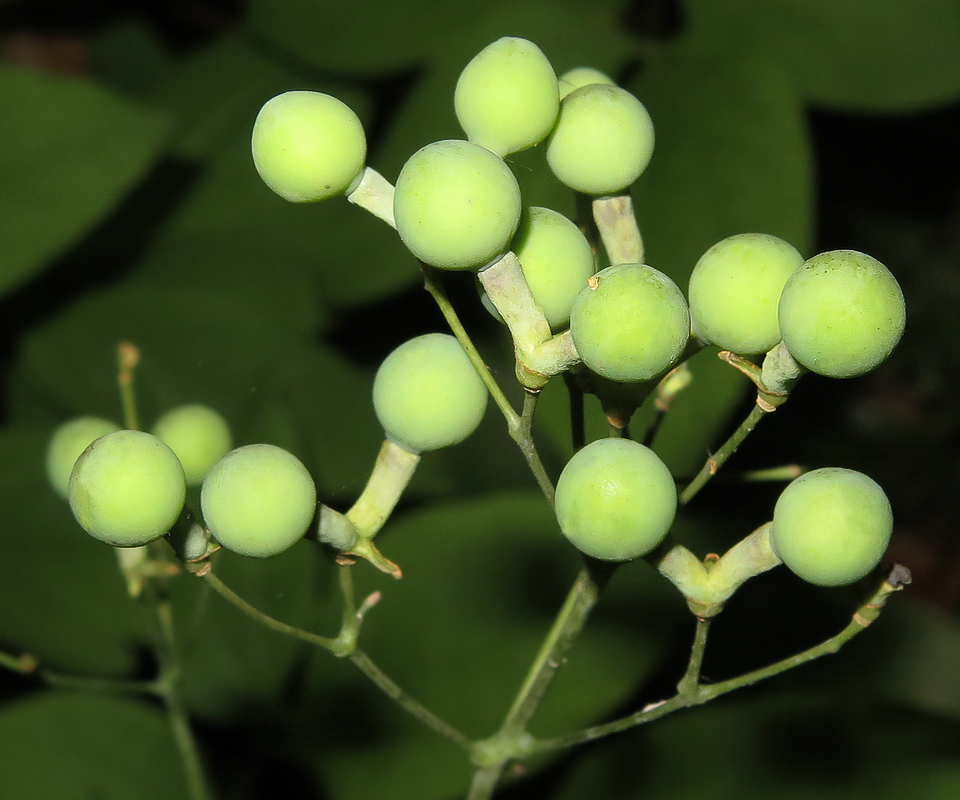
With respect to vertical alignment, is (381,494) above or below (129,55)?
above

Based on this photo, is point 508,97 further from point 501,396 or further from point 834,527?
point 834,527

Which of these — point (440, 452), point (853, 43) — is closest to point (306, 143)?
point (440, 452)

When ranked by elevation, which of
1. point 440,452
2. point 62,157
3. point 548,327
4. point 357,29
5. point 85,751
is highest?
point 548,327

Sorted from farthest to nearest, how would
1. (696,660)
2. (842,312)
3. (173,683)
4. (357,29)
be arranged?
(357,29) < (173,683) < (696,660) < (842,312)

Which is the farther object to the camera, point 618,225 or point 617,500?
point 618,225

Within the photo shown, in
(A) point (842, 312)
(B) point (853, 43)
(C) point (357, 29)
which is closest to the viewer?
(A) point (842, 312)

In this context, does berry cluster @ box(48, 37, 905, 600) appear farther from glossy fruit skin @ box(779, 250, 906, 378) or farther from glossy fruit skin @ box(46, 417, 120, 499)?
glossy fruit skin @ box(46, 417, 120, 499)

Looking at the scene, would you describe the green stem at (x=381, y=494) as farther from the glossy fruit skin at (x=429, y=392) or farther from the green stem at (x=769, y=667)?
the green stem at (x=769, y=667)

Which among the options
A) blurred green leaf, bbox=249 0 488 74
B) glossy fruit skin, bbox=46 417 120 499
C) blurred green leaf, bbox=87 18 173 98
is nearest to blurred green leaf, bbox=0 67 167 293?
blurred green leaf, bbox=249 0 488 74

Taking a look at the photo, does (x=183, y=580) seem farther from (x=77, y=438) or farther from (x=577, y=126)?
(x=577, y=126)
